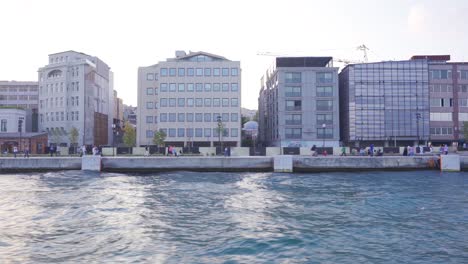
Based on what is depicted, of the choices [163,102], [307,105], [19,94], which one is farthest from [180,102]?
[19,94]

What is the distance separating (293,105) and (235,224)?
6880 centimetres

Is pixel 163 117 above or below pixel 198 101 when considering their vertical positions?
below

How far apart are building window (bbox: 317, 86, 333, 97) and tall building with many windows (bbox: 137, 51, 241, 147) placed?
1781 centimetres

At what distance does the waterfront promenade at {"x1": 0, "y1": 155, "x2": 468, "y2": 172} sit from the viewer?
3900cm

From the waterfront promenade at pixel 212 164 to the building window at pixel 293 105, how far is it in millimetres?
43606

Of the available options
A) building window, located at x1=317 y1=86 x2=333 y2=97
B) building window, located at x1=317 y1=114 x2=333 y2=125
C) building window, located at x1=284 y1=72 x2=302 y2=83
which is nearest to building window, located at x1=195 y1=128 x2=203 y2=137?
building window, located at x1=284 y1=72 x2=302 y2=83

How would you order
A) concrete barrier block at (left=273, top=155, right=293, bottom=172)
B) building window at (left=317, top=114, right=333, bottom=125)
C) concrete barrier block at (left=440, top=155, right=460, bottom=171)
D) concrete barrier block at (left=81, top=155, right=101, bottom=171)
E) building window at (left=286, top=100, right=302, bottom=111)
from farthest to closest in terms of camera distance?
1. building window at (left=286, top=100, right=302, bottom=111)
2. building window at (left=317, top=114, right=333, bottom=125)
3. concrete barrier block at (left=440, top=155, right=460, bottom=171)
4. concrete barrier block at (left=81, top=155, right=101, bottom=171)
5. concrete barrier block at (left=273, top=155, right=293, bottom=172)

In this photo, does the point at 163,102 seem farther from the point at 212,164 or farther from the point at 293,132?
the point at 212,164

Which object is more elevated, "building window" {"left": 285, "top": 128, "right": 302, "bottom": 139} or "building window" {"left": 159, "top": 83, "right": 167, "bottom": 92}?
"building window" {"left": 159, "top": 83, "right": 167, "bottom": 92}

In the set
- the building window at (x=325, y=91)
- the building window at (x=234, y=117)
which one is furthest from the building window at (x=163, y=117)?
the building window at (x=325, y=91)

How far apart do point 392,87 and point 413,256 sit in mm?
80082

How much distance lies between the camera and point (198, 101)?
275 ft

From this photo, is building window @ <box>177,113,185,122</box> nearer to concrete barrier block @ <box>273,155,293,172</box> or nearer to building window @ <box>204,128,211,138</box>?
building window @ <box>204,128,211,138</box>

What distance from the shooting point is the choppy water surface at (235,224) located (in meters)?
11.7
